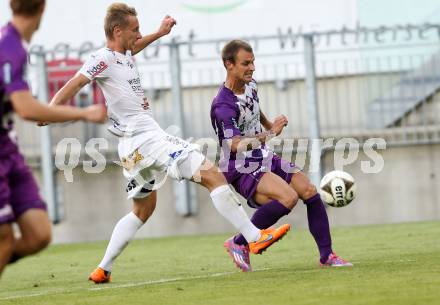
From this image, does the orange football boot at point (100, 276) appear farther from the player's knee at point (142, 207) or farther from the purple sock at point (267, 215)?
the purple sock at point (267, 215)

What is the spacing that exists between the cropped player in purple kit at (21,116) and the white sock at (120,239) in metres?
2.54

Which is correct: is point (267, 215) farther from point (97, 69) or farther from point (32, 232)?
point (32, 232)

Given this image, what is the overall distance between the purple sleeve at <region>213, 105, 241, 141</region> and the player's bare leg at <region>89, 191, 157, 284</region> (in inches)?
30.4

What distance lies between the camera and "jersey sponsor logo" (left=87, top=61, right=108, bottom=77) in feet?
30.8

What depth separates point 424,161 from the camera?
664 inches

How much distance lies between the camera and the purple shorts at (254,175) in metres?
9.70

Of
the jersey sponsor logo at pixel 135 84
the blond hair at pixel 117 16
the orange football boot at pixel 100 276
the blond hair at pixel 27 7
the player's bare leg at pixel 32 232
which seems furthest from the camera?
the jersey sponsor logo at pixel 135 84

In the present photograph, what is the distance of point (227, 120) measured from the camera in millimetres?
9547

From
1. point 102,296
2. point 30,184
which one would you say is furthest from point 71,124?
point 30,184

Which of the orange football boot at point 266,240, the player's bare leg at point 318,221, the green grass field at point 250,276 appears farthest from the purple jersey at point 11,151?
the player's bare leg at point 318,221

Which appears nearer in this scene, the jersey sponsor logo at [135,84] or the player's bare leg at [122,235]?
the player's bare leg at [122,235]

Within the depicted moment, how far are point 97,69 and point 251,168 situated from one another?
1524 millimetres

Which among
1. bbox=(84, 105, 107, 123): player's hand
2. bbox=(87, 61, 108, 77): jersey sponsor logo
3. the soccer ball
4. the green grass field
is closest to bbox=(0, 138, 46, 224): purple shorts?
bbox=(84, 105, 107, 123): player's hand

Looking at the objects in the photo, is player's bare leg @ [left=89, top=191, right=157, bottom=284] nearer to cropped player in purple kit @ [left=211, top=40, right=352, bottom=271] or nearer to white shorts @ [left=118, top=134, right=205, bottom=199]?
white shorts @ [left=118, top=134, right=205, bottom=199]
